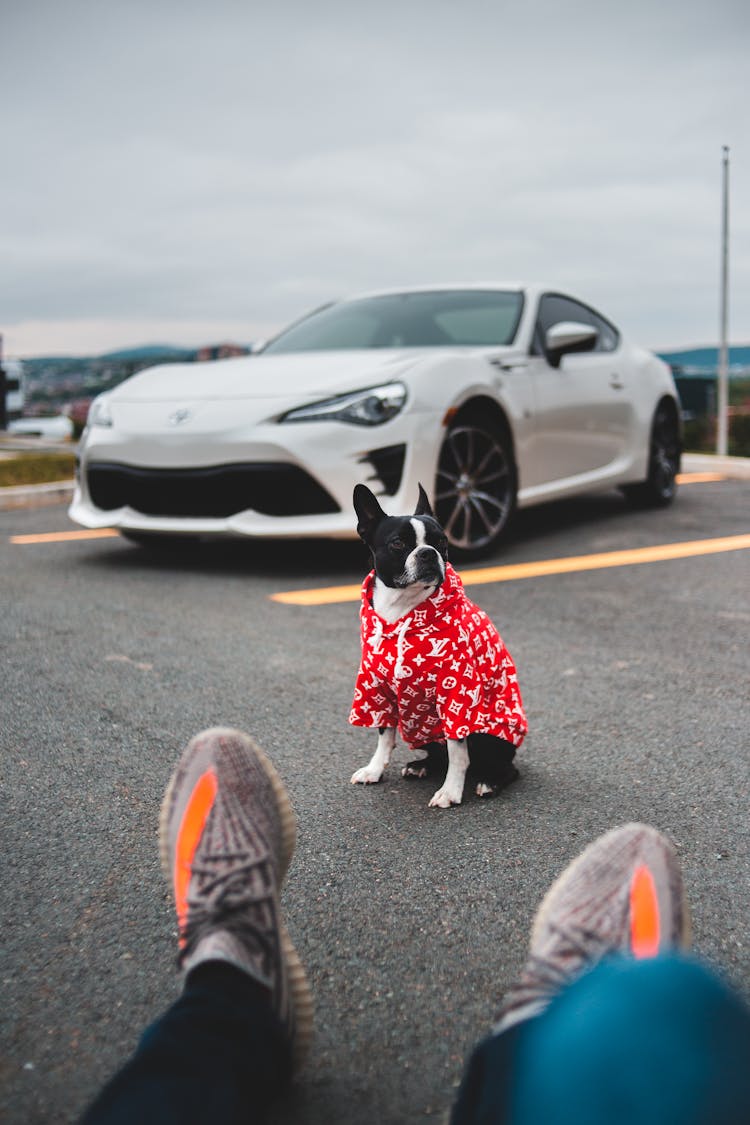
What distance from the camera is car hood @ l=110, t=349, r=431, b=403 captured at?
5.56 meters

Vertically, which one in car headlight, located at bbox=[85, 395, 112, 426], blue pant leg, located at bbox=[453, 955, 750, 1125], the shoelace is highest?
car headlight, located at bbox=[85, 395, 112, 426]

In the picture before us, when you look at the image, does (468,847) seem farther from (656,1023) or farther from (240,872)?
(656,1023)

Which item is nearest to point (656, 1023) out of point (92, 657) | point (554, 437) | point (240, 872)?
point (240, 872)

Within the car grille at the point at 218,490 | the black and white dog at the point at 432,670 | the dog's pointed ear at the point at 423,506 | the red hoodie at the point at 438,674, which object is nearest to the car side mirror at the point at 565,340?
the car grille at the point at 218,490

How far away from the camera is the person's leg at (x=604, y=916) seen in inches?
56.1

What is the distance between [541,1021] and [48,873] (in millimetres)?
1459

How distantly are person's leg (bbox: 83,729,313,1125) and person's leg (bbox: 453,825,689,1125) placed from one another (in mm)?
309

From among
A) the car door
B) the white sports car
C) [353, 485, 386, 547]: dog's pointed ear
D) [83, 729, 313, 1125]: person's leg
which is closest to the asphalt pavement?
[83, 729, 313, 1125]: person's leg

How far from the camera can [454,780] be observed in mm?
2734

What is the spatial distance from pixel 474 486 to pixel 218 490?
4.58 ft

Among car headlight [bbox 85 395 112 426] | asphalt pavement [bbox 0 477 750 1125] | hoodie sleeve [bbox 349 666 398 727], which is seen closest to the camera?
asphalt pavement [bbox 0 477 750 1125]

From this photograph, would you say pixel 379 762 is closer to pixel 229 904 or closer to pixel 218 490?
pixel 229 904

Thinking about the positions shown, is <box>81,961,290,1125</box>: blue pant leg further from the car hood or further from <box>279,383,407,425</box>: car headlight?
the car hood

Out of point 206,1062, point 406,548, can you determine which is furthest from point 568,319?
point 206,1062
